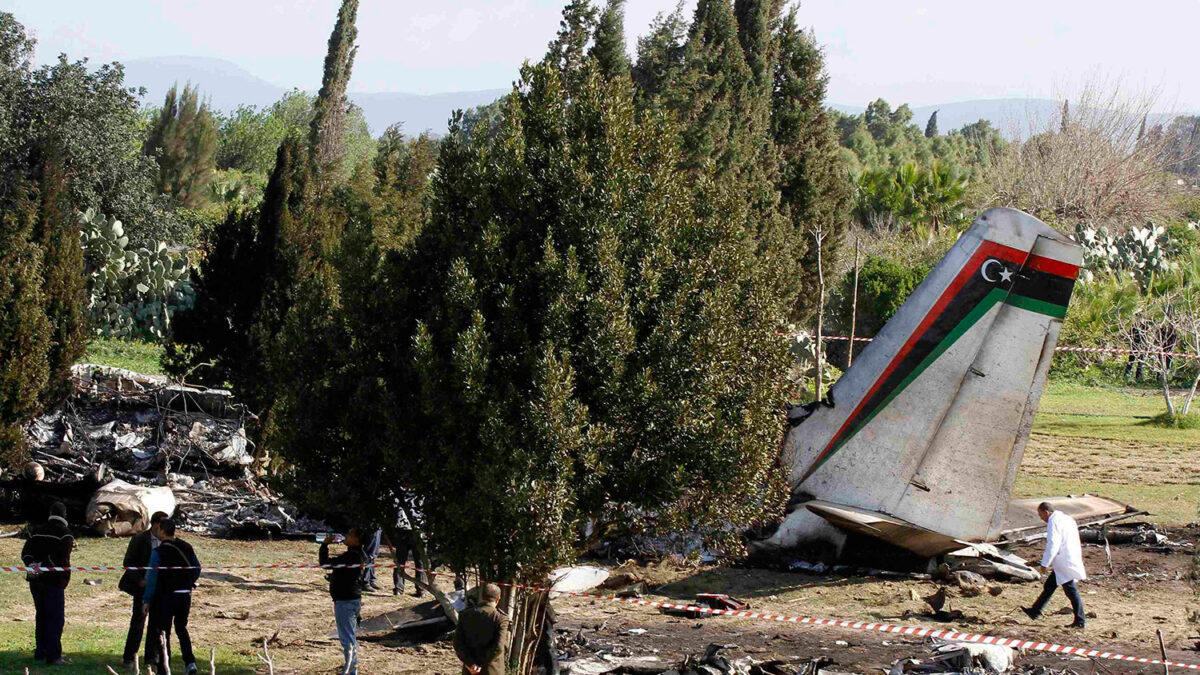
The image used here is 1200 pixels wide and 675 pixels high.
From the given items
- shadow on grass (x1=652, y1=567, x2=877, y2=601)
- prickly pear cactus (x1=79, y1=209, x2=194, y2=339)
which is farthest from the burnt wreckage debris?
prickly pear cactus (x1=79, y1=209, x2=194, y2=339)

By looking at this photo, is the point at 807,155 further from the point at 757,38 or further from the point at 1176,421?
the point at 1176,421

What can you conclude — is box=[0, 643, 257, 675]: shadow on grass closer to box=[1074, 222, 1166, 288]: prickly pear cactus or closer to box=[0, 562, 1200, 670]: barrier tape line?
box=[0, 562, 1200, 670]: barrier tape line

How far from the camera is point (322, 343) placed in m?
10.6

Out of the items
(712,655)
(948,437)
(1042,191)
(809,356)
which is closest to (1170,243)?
(1042,191)

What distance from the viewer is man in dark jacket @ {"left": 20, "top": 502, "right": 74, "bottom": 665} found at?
11492 millimetres

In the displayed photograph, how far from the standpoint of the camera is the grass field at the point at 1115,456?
22.9m

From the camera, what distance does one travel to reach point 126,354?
35656mm

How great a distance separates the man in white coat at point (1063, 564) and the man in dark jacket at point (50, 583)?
35.7 feet

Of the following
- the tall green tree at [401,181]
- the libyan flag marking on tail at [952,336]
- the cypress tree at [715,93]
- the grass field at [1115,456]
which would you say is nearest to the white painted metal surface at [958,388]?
the libyan flag marking on tail at [952,336]

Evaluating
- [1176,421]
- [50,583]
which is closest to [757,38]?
[1176,421]

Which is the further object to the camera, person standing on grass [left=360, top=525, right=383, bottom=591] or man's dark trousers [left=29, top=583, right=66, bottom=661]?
person standing on grass [left=360, top=525, right=383, bottom=591]

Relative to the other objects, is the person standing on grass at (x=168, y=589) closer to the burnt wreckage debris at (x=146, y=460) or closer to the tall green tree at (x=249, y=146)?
the burnt wreckage debris at (x=146, y=460)

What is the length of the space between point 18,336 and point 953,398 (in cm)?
1344

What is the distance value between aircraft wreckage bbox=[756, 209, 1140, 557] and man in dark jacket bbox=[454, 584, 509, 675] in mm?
6111
